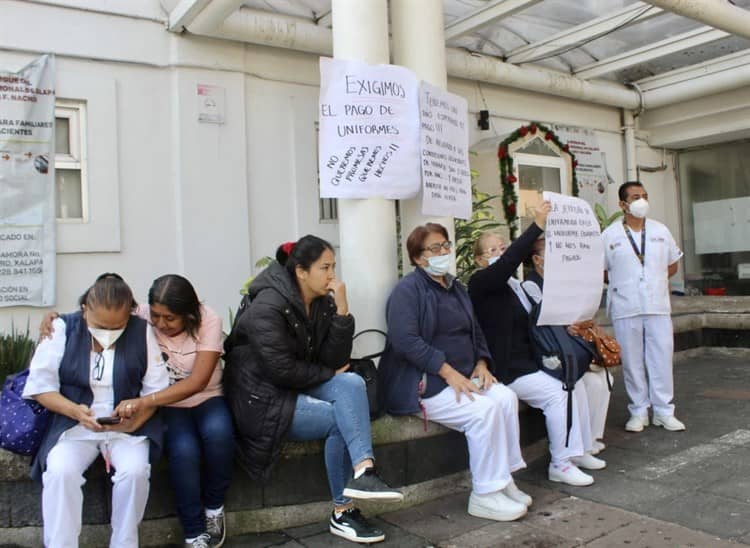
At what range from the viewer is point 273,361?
3.16 meters

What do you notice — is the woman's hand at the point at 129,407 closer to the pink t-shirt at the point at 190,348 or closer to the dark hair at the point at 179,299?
the pink t-shirt at the point at 190,348

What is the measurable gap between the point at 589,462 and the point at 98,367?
2.95 m

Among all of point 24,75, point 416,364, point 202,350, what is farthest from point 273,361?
point 24,75

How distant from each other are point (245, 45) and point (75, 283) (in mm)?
2866

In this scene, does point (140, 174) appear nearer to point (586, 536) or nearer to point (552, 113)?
point (586, 536)

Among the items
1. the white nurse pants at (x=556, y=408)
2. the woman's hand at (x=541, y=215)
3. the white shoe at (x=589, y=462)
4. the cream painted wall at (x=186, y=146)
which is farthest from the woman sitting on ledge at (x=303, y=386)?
the cream painted wall at (x=186, y=146)

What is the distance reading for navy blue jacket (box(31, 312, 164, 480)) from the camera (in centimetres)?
295

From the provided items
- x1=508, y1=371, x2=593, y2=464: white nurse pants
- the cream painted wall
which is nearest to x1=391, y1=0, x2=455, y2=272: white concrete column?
x1=508, y1=371, x2=593, y2=464: white nurse pants

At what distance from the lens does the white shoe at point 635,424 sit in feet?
16.2

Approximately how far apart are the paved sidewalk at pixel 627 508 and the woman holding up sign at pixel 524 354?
0.55 ft

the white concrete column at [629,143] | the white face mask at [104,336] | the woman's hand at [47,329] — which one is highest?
the white concrete column at [629,143]

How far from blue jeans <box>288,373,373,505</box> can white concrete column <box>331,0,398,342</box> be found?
0.79 metres

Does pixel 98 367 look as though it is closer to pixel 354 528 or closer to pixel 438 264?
pixel 354 528

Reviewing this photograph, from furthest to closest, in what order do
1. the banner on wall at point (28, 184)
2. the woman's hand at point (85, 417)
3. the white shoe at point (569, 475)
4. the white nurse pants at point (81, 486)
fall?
the banner on wall at point (28, 184) → the white shoe at point (569, 475) → the woman's hand at point (85, 417) → the white nurse pants at point (81, 486)
